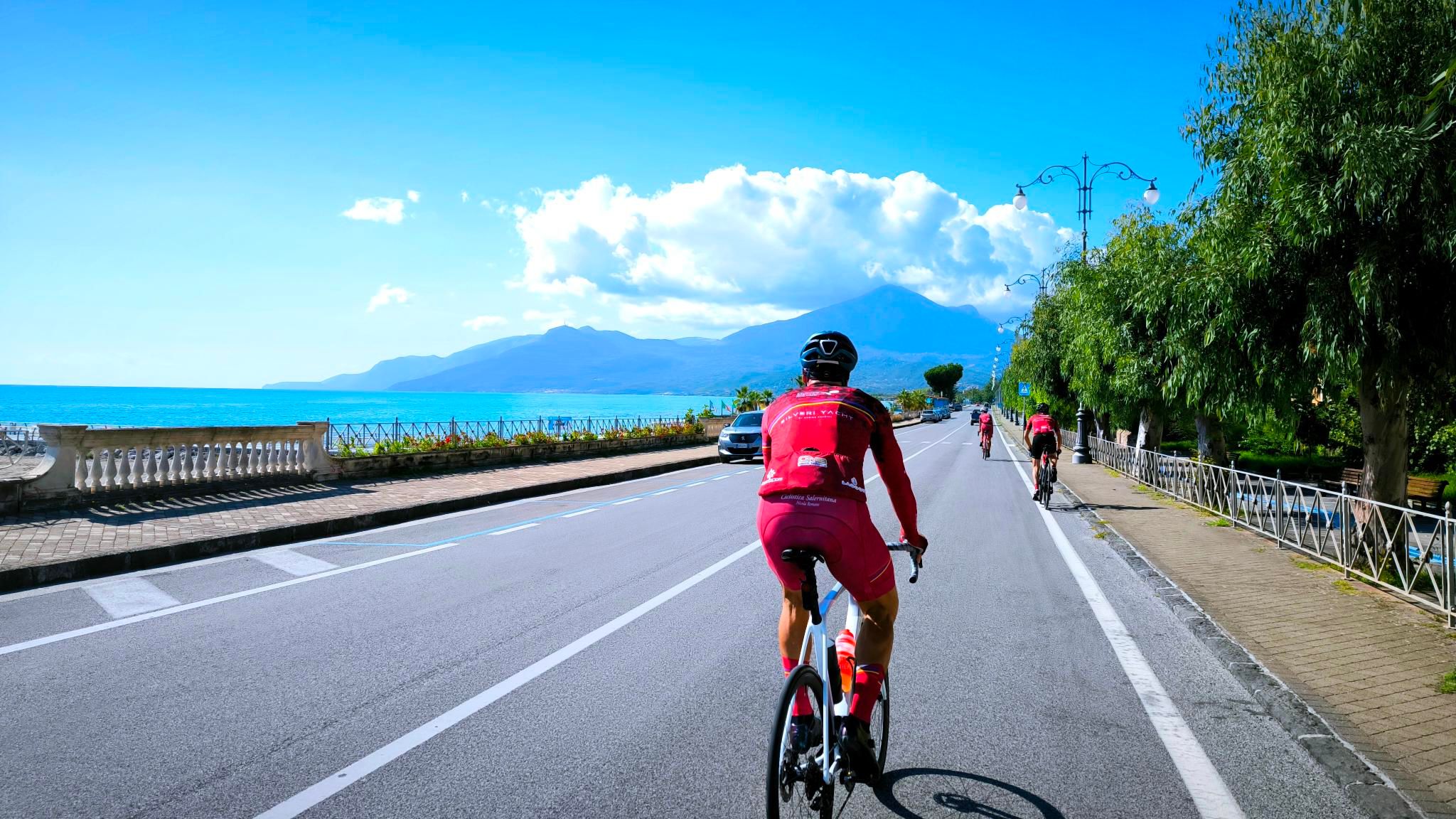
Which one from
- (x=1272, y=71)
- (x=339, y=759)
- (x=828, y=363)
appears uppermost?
(x=1272, y=71)

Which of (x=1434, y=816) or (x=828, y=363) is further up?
(x=828, y=363)

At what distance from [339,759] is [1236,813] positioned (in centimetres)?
381

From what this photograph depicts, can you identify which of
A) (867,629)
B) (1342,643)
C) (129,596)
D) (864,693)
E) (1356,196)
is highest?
(1356,196)

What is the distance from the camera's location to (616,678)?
17.3 feet

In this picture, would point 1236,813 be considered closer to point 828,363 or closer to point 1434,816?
point 1434,816

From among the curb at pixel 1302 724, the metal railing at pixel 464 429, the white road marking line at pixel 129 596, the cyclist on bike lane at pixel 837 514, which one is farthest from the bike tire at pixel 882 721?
the metal railing at pixel 464 429

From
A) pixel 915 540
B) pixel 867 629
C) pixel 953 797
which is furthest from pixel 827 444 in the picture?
pixel 953 797

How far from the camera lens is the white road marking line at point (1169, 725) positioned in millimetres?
3732

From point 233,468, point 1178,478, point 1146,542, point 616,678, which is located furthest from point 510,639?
point 1178,478

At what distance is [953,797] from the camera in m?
3.72

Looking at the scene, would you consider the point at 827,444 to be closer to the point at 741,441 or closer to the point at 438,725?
the point at 438,725

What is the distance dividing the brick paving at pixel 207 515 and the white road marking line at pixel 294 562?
755 millimetres

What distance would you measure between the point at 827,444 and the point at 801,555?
43cm

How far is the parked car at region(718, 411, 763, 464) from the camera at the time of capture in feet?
95.5
